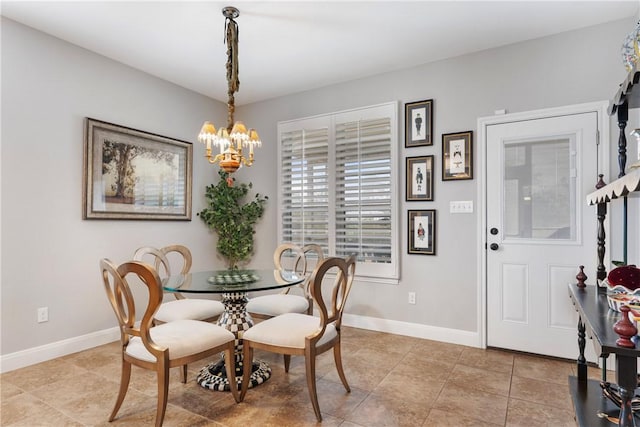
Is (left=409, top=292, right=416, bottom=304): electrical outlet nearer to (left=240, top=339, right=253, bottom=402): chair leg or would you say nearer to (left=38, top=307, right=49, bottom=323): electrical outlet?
(left=240, top=339, right=253, bottom=402): chair leg

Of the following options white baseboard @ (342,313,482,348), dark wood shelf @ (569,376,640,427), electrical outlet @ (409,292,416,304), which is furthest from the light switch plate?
dark wood shelf @ (569,376,640,427)

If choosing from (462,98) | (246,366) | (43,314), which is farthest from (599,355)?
(43,314)

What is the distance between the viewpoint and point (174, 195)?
4148 millimetres

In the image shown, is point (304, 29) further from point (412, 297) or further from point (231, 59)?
point (412, 297)

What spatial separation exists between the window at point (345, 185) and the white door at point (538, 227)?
1.01 m

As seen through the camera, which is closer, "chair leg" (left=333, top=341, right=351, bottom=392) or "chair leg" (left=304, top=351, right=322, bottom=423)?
"chair leg" (left=304, top=351, right=322, bottom=423)

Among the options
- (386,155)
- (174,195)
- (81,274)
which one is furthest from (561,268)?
(81,274)

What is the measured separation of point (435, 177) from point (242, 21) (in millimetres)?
2289

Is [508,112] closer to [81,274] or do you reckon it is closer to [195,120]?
[195,120]

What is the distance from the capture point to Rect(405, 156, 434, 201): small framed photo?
141 inches

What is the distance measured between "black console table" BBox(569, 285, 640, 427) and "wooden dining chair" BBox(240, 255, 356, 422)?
126 cm

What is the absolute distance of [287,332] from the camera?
2.24 m

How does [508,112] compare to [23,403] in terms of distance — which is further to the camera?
[508,112]

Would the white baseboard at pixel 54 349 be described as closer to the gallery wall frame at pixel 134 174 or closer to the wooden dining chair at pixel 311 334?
the gallery wall frame at pixel 134 174
